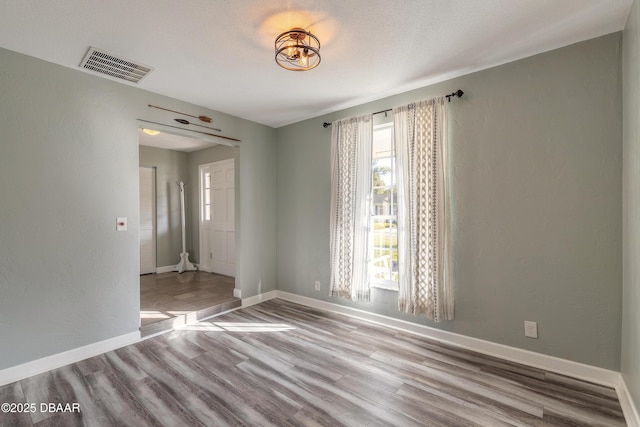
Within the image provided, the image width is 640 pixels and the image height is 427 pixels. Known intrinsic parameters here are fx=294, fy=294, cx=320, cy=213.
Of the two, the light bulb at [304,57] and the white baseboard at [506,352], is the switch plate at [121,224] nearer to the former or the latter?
the light bulb at [304,57]

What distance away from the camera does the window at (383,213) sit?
331cm

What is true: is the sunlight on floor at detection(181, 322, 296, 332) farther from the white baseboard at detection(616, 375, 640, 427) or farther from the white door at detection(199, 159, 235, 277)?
the white baseboard at detection(616, 375, 640, 427)

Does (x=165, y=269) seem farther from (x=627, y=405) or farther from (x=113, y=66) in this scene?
(x=627, y=405)

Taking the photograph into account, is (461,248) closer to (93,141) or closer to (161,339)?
(161,339)

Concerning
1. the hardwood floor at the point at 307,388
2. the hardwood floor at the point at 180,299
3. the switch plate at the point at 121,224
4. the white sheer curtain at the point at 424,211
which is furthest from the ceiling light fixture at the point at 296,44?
the hardwood floor at the point at 180,299

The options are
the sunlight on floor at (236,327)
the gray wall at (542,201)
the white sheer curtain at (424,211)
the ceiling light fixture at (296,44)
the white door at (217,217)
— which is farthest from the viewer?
the white door at (217,217)

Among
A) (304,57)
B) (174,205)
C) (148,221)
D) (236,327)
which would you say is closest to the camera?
(304,57)

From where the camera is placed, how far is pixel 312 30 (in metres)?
2.11

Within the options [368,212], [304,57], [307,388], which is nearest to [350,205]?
[368,212]

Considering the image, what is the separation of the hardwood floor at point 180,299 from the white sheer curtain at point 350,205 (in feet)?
5.04

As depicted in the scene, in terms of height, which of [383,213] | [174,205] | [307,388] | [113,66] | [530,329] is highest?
[113,66]

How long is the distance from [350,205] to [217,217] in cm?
330

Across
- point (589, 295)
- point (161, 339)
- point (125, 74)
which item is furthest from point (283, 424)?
point (125, 74)

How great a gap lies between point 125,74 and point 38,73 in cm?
61
